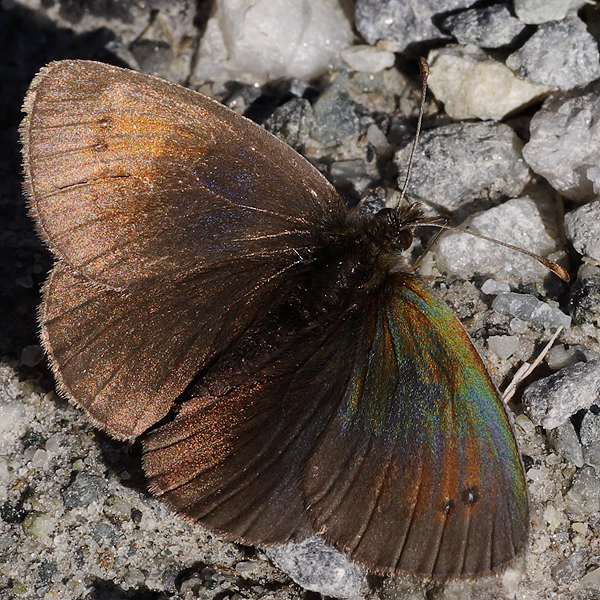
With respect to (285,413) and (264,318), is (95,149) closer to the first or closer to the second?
(264,318)

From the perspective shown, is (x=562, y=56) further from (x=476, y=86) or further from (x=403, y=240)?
(x=403, y=240)

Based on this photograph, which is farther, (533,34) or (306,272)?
(533,34)

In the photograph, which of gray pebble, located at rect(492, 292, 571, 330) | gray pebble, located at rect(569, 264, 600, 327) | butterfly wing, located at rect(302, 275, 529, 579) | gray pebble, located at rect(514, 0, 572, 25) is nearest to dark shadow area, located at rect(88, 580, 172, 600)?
butterfly wing, located at rect(302, 275, 529, 579)

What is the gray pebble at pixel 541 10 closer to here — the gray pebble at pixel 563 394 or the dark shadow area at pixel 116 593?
the gray pebble at pixel 563 394

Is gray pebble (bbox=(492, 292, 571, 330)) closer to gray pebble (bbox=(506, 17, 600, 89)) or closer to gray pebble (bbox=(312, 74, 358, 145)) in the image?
gray pebble (bbox=(506, 17, 600, 89))

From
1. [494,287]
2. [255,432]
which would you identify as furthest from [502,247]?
[255,432]

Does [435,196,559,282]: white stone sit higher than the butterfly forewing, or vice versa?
the butterfly forewing

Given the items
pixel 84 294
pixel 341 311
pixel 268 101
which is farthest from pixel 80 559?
pixel 268 101

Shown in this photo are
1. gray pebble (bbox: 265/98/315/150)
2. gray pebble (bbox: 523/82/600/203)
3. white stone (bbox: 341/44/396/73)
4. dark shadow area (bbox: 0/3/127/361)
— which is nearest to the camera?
gray pebble (bbox: 523/82/600/203)

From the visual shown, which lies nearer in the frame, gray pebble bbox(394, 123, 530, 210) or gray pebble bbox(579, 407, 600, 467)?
gray pebble bbox(579, 407, 600, 467)

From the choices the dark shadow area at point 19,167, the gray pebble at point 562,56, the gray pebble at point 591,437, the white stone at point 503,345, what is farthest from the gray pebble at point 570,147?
the dark shadow area at point 19,167
